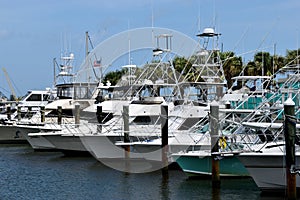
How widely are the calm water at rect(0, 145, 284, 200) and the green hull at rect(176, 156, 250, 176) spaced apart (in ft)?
1.47

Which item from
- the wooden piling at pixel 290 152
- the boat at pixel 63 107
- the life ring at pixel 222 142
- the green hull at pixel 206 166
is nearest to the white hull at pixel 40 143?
the boat at pixel 63 107

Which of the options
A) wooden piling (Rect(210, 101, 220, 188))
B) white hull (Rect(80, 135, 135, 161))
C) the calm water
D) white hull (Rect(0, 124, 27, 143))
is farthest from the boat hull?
white hull (Rect(0, 124, 27, 143))

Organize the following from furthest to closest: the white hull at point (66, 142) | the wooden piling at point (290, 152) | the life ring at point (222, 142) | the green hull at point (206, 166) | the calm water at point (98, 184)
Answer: the white hull at point (66, 142), the green hull at point (206, 166), the life ring at point (222, 142), the calm water at point (98, 184), the wooden piling at point (290, 152)

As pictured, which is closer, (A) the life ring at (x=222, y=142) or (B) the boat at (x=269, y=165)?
(B) the boat at (x=269, y=165)

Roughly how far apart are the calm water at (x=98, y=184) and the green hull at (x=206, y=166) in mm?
448

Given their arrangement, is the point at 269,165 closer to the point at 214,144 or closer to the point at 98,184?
the point at 214,144

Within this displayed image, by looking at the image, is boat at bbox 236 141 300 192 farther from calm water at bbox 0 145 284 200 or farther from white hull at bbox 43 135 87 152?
white hull at bbox 43 135 87 152

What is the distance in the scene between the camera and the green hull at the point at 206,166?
1205 inches

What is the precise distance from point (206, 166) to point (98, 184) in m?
5.70

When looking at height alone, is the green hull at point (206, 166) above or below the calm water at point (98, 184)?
above

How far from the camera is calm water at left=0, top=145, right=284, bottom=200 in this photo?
2869 cm

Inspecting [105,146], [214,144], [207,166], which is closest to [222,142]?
[214,144]

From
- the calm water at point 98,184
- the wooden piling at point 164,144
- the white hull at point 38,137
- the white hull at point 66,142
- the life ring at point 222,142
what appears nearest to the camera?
the calm water at point 98,184

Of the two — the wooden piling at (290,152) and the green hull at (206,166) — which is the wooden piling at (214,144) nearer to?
the green hull at (206,166)
